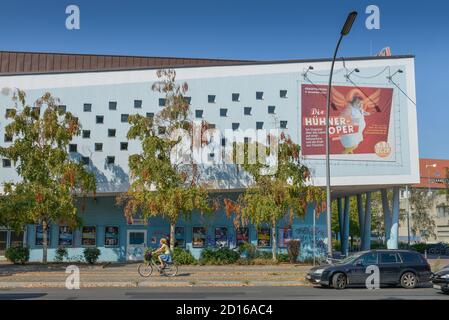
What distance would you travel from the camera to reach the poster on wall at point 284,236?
120ft

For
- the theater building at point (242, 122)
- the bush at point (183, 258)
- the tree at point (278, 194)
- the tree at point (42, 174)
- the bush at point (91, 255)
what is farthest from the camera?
the theater building at point (242, 122)

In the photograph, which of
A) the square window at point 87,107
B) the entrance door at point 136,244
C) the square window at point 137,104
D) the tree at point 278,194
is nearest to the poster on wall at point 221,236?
the entrance door at point 136,244


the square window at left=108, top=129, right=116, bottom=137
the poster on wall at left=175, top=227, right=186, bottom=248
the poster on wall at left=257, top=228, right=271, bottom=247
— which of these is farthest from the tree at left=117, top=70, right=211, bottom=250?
the poster on wall at left=257, top=228, right=271, bottom=247

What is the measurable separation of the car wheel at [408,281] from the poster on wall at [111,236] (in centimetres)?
2354

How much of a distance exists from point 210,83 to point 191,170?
750cm

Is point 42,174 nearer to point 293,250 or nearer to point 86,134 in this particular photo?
point 86,134

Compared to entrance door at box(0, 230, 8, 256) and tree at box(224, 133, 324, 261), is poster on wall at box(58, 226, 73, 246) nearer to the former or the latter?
entrance door at box(0, 230, 8, 256)

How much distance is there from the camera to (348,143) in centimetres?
3653

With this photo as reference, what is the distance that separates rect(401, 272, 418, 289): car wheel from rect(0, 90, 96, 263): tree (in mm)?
18260

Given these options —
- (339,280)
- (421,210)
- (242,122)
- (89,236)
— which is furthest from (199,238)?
(421,210)

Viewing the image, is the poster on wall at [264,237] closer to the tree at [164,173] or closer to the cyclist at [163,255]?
the tree at [164,173]
